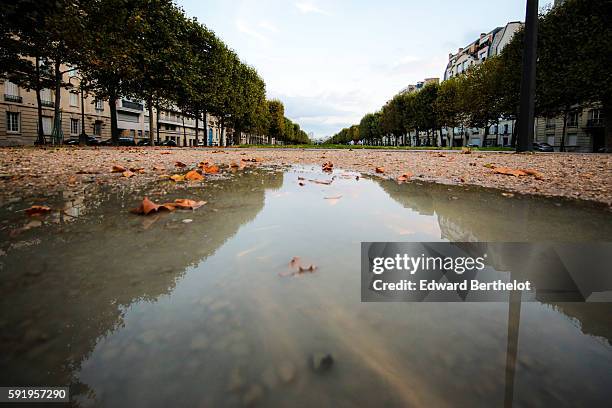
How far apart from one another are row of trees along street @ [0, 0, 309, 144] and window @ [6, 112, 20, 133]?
9286 mm

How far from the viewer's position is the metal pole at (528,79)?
9.89m

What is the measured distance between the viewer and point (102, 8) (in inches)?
648

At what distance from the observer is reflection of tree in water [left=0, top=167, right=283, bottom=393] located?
2.60 ft

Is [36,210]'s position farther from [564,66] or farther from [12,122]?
[12,122]

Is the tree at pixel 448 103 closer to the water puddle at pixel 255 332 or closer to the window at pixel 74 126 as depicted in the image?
the water puddle at pixel 255 332

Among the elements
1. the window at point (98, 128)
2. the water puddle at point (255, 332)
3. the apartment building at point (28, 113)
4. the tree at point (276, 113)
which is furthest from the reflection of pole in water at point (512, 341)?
the tree at point (276, 113)

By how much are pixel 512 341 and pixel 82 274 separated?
4.69ft

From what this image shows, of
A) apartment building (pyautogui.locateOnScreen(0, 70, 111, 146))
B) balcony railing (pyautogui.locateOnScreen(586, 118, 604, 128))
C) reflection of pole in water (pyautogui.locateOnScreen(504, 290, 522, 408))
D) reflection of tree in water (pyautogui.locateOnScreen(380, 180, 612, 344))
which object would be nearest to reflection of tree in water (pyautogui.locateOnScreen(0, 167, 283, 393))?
reflection of pole in water (pyautogui.locateOnScreen(504, 290, 522, 408))

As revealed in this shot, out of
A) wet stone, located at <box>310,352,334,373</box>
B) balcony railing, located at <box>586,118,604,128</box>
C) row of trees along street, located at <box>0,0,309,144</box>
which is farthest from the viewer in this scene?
balcony railing, located at <box>586,118,604,128</box>

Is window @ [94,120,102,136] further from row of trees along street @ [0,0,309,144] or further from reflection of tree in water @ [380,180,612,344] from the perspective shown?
reflection of tree in water @ [380,180,612,344]

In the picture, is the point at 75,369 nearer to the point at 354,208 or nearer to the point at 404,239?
the point at 404,239

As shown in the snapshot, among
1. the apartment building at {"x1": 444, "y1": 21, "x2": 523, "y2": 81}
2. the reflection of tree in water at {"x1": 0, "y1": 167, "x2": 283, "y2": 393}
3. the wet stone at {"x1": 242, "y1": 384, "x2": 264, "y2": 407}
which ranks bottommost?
the wet stone at {"x1": 242, "y1": 384, "x2": 264, "y2": 407}

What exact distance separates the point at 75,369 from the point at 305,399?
52 centimetres

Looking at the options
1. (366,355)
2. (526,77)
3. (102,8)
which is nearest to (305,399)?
(366,355)
